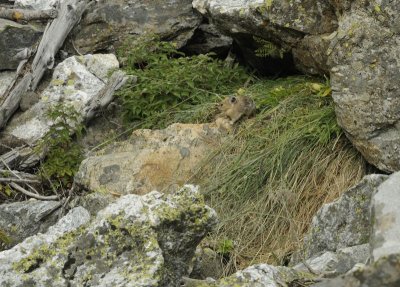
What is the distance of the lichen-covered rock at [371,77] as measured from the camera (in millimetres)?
6539

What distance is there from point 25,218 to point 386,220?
3908 mm

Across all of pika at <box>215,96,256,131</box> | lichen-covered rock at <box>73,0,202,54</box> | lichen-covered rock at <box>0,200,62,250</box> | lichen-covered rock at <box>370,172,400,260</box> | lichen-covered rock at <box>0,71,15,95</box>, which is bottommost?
lichen-covered rock at <box>0,200,62,250</box>

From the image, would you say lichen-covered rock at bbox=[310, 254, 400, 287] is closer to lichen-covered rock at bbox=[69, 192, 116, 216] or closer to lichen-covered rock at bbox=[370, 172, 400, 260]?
lichen-covered rock at bbox=[370, 172, 400, 260]

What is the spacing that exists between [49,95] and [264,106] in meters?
2.14

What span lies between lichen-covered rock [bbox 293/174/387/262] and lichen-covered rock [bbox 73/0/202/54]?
13.8ft

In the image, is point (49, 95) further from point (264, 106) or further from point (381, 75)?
point (381, 75)

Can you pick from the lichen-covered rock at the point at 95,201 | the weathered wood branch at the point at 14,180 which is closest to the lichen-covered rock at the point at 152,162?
the lichen-covered rock at the point at 95,201

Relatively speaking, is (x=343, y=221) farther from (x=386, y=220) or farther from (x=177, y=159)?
(x=177, y=159)

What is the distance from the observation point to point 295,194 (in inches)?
265

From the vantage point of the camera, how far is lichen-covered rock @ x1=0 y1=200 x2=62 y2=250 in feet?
22.6

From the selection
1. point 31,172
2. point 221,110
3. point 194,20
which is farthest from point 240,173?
point 194,20

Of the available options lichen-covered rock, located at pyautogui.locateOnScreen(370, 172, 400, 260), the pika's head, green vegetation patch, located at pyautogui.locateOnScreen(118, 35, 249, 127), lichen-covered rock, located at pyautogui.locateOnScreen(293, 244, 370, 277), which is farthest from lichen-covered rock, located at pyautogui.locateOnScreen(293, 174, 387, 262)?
green vegetation patch, located at pyautogui.locateOnScreen(118, 35, 249, 127)

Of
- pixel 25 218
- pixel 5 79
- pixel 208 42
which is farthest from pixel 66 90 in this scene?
pixel 25 218

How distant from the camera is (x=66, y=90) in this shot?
8711 millimetres
